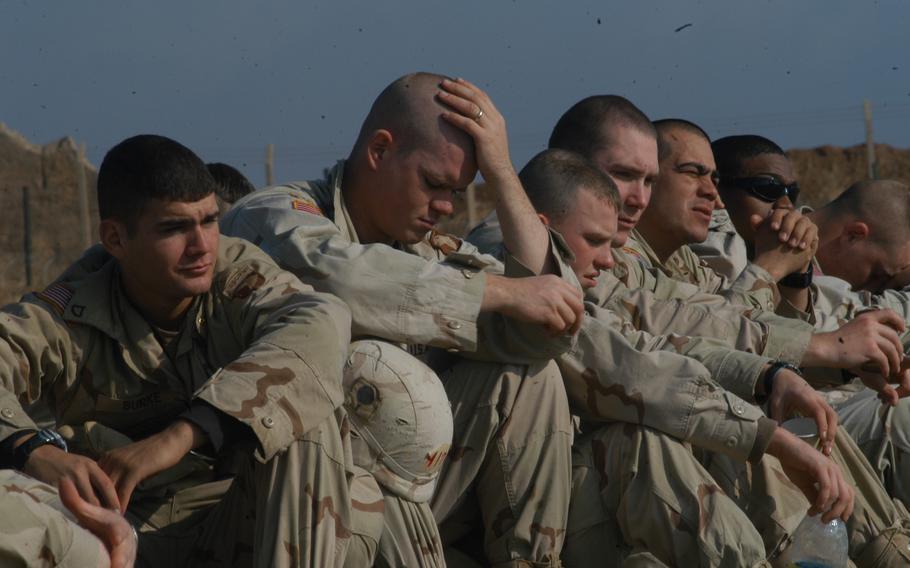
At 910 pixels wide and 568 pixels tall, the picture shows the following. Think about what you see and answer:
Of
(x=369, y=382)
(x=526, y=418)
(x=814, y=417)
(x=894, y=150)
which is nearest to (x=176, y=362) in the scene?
(x=369, y=382)

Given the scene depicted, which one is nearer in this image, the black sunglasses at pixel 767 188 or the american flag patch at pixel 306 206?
the american flag patch at pixel 306 206

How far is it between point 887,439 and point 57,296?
11.9ft

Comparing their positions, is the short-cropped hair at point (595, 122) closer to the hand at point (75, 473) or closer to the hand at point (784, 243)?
the hand at point (784, 243)

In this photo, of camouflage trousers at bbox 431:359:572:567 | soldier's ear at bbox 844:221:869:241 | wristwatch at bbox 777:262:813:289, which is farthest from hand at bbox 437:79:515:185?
soldier's ear at bbox 844:221:869:241

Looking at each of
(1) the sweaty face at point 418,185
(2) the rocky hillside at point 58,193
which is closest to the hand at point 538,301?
(1) the sweaty face at point 418,185

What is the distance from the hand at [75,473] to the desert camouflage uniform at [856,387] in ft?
12.4

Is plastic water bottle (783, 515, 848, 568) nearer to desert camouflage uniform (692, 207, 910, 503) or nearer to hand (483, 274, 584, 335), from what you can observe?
desert camouflage uniform (692, 207, 910, 503)

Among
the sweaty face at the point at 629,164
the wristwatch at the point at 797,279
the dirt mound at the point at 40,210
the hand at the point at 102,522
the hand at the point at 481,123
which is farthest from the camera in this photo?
the dirt mound at the point at 40,210

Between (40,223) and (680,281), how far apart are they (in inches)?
869

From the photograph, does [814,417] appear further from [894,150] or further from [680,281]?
[894,150]

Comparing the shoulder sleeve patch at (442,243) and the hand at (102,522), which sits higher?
the hand at (102,522)

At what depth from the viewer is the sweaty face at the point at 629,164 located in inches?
248

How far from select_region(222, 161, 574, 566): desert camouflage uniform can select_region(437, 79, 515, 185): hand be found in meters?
0.46

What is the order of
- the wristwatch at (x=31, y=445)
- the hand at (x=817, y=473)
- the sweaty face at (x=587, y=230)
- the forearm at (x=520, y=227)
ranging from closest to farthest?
the wristwatch at (x=31, y=445) < the hand at (x=817, y=473) < the forearm at (x=520, y=227) < the sweaty face at (x=587, y=230)
